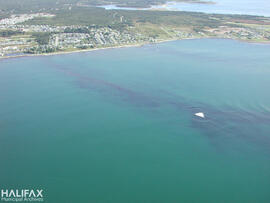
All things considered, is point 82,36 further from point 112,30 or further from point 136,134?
point 136,134

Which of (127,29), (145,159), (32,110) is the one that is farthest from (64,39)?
(145,159)

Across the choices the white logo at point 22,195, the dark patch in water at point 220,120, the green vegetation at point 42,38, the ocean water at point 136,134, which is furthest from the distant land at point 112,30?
the white logo at point 22,195

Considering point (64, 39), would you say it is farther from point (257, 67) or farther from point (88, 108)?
point (257, 67)

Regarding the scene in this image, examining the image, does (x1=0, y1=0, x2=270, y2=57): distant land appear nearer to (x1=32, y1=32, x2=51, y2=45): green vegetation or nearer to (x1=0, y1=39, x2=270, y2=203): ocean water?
(x1=32, y1=32, x2=51, y2=45): green vegetation

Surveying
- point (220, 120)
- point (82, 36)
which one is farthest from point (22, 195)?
point (82, 36)

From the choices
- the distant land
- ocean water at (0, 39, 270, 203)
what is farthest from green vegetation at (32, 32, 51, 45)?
ocean water at (0, 39, 270, 203)

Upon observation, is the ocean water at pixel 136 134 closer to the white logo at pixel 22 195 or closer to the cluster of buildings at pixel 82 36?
the white logo at pixel 22 195
